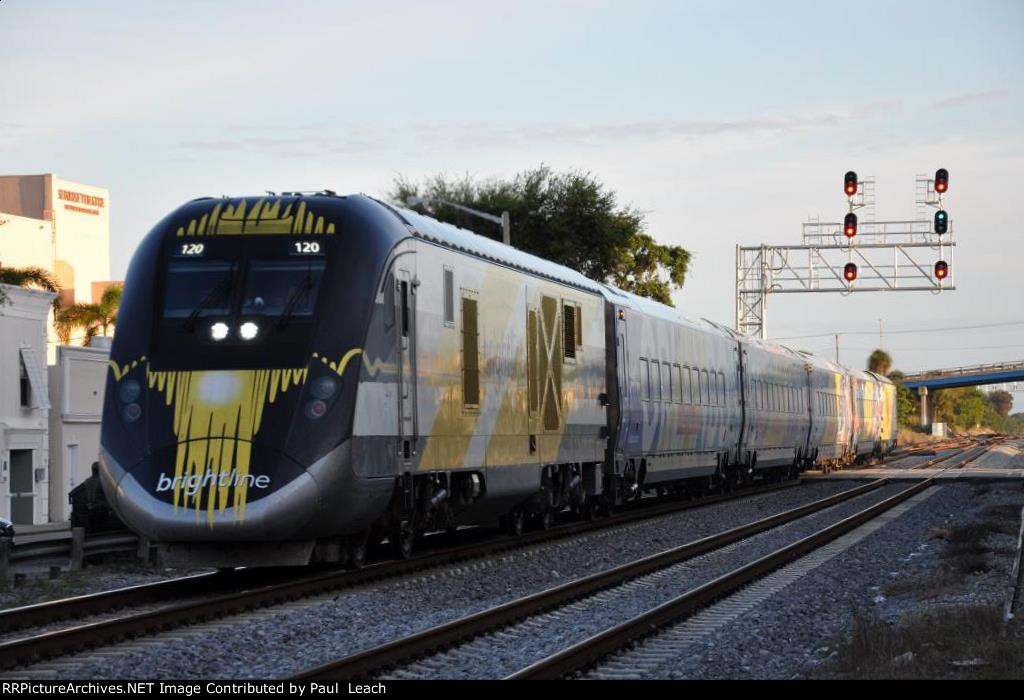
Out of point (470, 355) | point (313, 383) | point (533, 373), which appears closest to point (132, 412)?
point (313, 383)

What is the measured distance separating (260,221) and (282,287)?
2.77ft

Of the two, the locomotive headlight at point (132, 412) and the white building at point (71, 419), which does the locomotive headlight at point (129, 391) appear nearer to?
the locomotive headlight at point (132, 412)

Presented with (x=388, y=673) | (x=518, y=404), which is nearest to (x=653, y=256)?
(x=518, y=404)

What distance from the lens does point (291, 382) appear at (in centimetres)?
1505

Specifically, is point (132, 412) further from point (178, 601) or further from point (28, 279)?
point (28, 279)

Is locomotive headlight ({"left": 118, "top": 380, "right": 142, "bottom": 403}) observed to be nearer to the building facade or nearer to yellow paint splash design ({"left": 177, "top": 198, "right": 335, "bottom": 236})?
yellow paint splash design ({"left": 177, "top": 198, "right": 335, "bottom": 236})

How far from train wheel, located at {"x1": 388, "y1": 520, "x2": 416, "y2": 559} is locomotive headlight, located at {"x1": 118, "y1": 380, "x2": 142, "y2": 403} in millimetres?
3690

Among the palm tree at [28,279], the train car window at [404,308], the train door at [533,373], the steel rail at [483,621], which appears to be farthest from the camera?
the palm tree at [28,279]

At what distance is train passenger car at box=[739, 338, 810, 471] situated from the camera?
40.5 m

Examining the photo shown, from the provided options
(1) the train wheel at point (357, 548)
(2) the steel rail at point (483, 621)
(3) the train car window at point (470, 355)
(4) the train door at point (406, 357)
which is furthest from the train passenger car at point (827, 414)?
(4) the train door at point (406, 357)

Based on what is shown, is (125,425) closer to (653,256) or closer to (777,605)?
(777,605)

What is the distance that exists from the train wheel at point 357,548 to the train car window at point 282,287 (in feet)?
9.11

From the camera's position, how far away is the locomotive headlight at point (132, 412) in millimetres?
15156

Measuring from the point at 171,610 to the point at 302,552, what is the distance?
2596 millimetres
